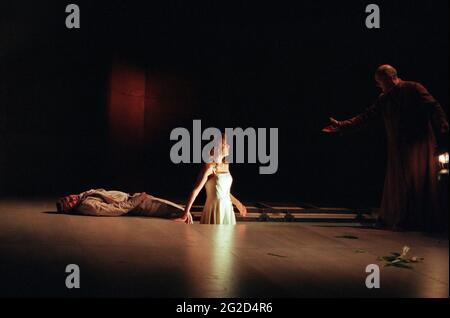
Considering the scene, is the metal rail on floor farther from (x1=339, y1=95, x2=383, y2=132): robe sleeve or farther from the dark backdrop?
the dark backdrop

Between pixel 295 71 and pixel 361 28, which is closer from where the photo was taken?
pixel 361 28

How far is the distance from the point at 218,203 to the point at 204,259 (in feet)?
9.83

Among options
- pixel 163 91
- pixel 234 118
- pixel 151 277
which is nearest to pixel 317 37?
pixel 234 118

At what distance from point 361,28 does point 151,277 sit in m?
9.26

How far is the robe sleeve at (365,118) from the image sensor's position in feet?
27.4

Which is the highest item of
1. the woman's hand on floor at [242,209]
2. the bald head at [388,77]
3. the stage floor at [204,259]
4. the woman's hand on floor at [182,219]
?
the bald head at [388,77]

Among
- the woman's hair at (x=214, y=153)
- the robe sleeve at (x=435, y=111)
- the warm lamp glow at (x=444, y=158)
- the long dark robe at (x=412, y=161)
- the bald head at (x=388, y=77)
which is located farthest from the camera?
Result: the woman's hair at (x=214, y=153)

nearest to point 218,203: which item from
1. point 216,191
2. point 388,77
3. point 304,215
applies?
point 216,191

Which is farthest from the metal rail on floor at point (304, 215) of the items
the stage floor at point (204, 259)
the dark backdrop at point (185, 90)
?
the dark backdrop at point (185, 90)

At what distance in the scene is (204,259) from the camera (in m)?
5.41

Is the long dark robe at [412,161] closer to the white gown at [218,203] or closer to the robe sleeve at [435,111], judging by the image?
the robe sleeve at [435,111]

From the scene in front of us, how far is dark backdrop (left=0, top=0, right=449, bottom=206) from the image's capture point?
1272 cm

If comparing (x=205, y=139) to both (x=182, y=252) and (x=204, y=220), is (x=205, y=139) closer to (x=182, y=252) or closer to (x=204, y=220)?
(x=204, y=220)

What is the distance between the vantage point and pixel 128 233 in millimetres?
7023
